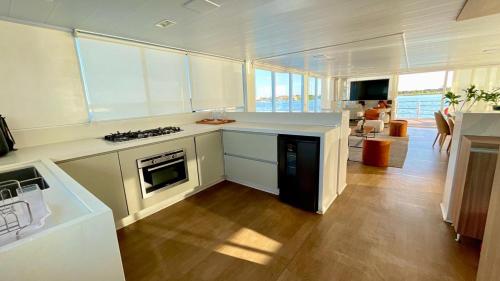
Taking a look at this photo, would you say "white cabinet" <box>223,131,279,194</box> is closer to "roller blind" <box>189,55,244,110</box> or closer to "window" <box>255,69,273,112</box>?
"roller blind" <box>189,55,244,110</box>

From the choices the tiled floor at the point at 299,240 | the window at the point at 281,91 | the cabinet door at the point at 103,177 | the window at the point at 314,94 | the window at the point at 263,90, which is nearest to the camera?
the tiled floor at the point at 299,240

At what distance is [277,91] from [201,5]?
4.34 metres

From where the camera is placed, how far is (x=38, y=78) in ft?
7.14

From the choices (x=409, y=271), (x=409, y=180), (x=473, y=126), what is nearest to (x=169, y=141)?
(x=409, y=271)

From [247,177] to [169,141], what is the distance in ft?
4.00

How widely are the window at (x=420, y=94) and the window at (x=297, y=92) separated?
15.8 feet

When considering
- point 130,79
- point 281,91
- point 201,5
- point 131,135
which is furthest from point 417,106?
point 131,135

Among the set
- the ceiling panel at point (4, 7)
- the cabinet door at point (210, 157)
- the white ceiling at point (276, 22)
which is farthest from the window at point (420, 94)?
the ceiling panel at point (4, 7)

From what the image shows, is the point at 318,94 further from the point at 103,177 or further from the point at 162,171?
the point at 103,177

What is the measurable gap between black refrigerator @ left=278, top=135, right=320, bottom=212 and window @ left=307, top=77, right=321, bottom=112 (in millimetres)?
5933

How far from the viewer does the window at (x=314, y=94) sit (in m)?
8.28

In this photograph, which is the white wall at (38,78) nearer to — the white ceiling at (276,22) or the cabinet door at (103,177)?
the white ceiling at (276,22)

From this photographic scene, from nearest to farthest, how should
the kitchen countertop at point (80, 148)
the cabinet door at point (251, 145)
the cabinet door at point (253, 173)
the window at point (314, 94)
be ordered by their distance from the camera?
the kitchen countertop at point (80, 148) → the cabinet door at point (251, 145) → the cabinet door at point (253, 173) → the window at point (314, 94)

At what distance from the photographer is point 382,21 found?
246 cm
